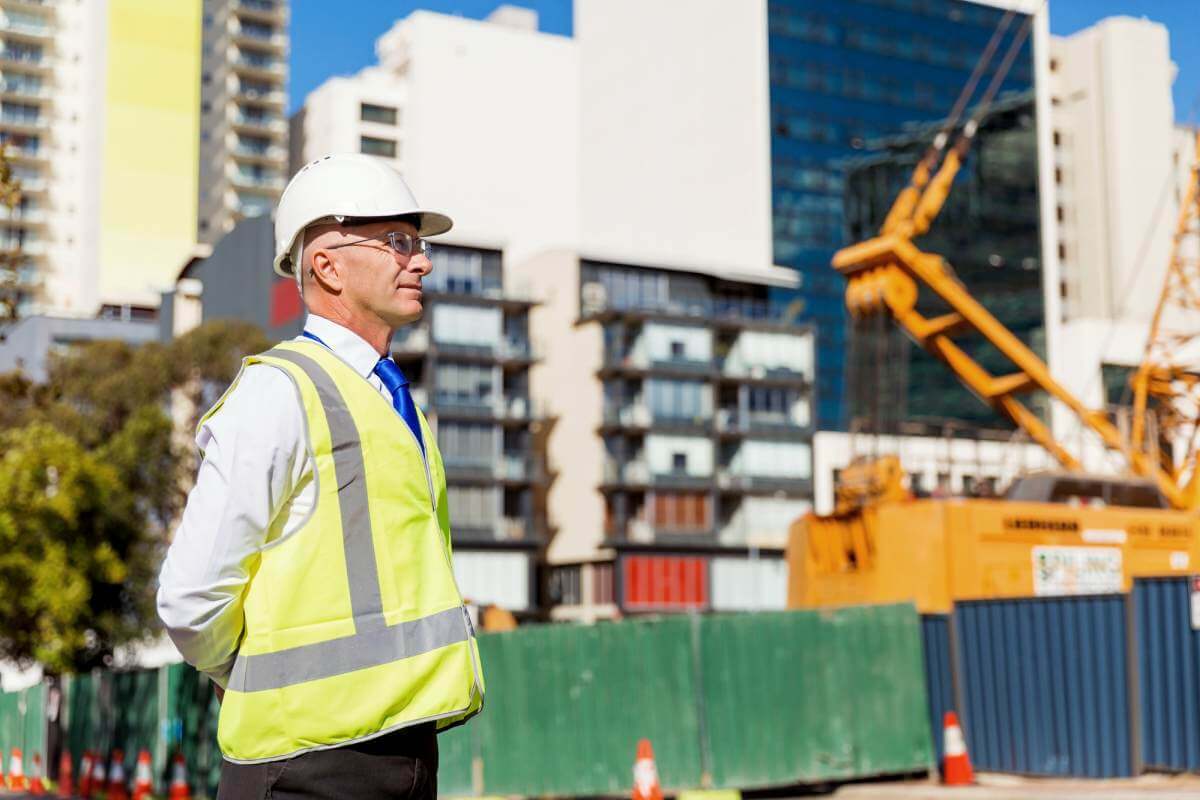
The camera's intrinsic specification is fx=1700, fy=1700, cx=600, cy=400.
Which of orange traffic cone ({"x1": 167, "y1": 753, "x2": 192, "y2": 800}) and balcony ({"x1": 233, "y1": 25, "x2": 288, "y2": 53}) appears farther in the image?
balcony ({"x1": 233, "y1": 25, "x2": 288, "y2": 53})

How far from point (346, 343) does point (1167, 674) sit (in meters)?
16.6

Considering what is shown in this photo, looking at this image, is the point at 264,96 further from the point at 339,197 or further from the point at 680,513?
the point at 339,197

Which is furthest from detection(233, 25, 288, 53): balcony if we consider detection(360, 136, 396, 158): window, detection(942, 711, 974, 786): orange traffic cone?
detection(942, 711, 974, 786): orange traffic cone

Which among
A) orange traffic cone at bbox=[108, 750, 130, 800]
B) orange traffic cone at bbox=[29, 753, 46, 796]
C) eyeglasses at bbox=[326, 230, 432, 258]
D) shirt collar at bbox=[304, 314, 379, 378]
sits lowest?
orange traffic cone at bbox=[29, 753, 46, 796]

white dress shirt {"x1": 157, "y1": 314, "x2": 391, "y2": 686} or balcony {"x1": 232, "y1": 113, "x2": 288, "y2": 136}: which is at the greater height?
balcony {"x1": 232, "y1": 113, "x2": 288, "y2": 136}

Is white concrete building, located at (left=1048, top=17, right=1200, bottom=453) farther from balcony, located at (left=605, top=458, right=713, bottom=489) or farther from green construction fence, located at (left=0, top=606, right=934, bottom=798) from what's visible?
green construction fence, located at (left=0, top=606, right=934, bottom=798)

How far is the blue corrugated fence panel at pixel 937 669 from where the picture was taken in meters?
20.4

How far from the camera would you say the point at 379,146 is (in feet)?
335

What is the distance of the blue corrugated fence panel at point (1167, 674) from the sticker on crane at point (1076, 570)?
4.66 meters

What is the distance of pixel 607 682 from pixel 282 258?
15.7 m

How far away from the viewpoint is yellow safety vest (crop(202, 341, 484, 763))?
3.07 meters

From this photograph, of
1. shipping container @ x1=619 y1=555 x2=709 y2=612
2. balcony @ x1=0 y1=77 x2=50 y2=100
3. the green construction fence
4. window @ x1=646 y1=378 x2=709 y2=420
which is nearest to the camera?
Result: the green construction fence

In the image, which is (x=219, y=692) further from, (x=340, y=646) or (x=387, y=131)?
(x=387, y=131)

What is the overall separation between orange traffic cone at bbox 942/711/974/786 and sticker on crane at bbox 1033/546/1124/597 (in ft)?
15.2
